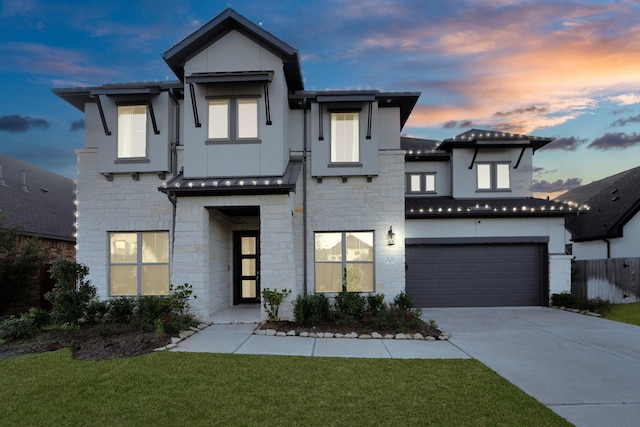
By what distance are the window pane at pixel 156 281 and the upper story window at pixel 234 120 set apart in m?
3.96

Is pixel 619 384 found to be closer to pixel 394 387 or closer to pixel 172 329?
pixel 394 387

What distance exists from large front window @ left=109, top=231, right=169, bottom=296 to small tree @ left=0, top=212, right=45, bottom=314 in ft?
9.69

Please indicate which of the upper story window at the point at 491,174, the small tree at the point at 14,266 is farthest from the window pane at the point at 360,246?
the small tree at the point at 14,266

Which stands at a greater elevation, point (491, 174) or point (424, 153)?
point (424, 153)

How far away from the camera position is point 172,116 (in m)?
10.3

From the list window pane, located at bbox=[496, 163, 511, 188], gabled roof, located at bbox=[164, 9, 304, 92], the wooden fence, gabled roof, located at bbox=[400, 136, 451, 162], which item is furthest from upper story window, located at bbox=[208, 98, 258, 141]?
the wooden fence

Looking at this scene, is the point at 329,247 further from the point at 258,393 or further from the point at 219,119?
the point at 258,393

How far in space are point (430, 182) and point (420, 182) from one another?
1.39ft

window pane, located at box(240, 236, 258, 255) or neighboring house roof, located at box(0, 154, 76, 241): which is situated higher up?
neighboring house roof, located at box(0, 154, 76, 241)

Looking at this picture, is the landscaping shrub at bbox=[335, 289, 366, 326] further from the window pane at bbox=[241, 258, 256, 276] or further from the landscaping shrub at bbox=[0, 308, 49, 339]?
the landscaping shrub at bbox=[0, 308, 49, 339]

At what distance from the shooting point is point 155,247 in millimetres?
10211

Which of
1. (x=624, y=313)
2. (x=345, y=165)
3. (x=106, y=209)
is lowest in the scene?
(x=624, y=313)

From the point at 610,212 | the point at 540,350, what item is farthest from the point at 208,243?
the point at 610,212

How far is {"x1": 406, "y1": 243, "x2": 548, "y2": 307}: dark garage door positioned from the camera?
12.4m
